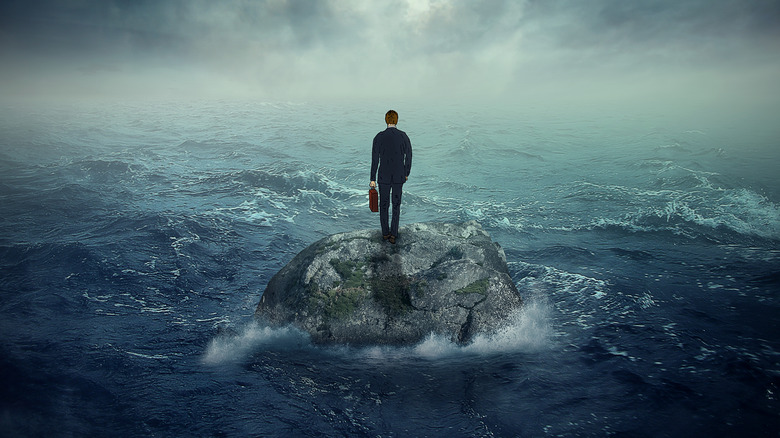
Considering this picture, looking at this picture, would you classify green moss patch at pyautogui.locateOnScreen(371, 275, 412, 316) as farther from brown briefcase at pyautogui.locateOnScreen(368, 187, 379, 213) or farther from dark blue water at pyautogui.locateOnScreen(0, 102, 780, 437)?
brown briefcase at pyautogui.locateOnScreen(368, 187, 379, 213)

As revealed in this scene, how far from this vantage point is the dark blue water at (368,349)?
5254 millimetres

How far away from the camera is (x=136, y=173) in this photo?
22.5 metres

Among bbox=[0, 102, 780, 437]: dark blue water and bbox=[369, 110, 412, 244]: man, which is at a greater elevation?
bbox=[369, 110, 412, 244]: man

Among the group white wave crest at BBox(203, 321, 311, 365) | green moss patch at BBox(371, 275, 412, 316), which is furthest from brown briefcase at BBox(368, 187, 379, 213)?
white wave crest at BBox(203, 321, 311, 365)

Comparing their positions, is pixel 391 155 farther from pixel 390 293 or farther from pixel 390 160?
pixel 390 293

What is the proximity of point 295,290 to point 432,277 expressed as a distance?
105 inches

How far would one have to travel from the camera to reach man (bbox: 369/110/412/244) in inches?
278

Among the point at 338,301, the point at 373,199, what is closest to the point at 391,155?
the point at 373,199

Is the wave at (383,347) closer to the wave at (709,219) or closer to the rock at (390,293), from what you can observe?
the rock at (390,293)

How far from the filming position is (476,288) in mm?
7145

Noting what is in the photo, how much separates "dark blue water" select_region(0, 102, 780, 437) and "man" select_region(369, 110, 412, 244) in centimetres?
289

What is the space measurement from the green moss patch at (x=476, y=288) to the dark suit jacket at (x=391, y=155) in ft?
7.85

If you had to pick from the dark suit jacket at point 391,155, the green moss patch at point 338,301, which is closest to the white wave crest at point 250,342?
the green moss patch at point 338,301

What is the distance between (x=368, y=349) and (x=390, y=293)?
108 cm
